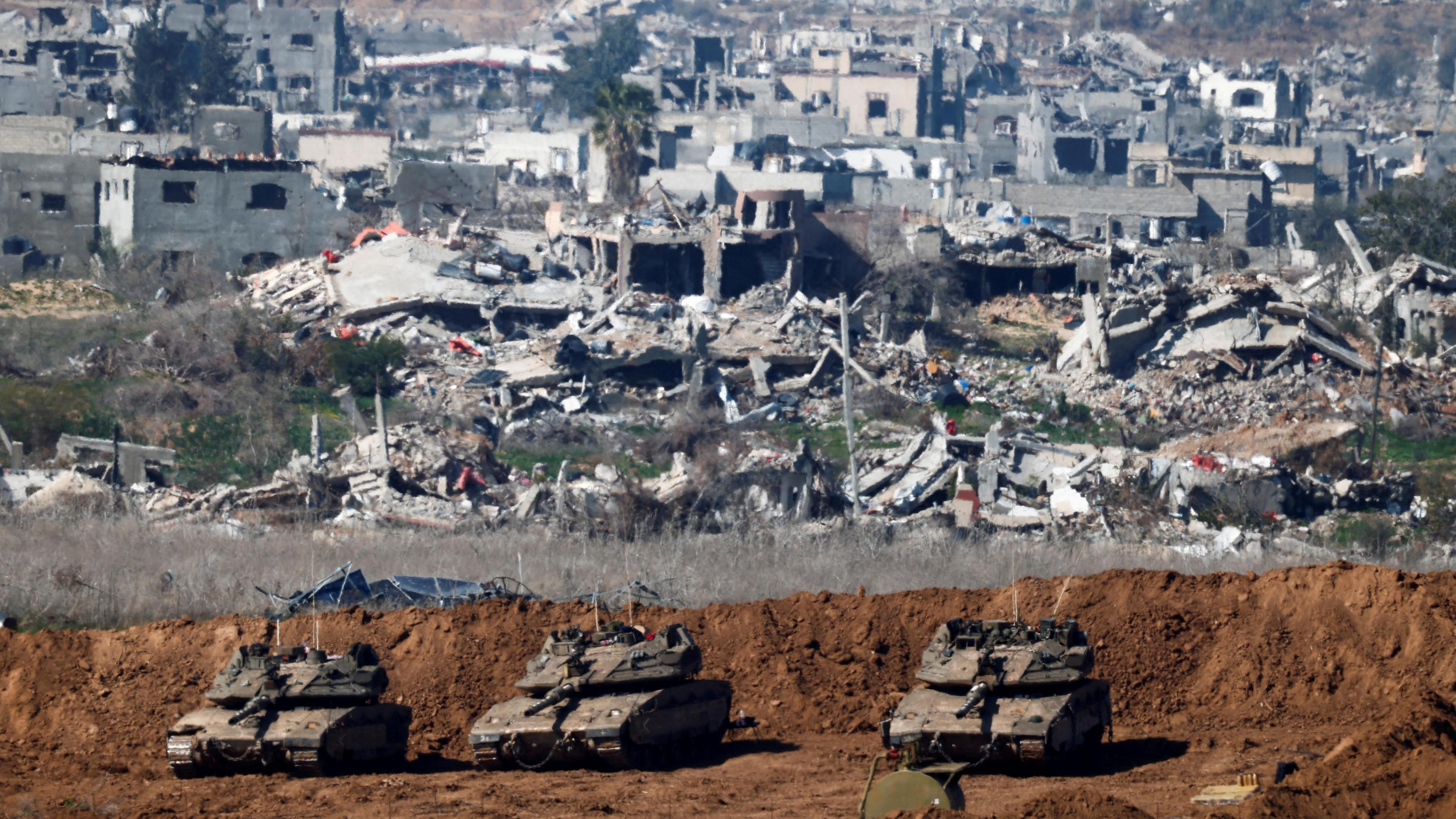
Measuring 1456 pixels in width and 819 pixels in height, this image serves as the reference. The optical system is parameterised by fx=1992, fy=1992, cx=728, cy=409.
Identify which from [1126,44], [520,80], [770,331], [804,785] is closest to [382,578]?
[804,785]

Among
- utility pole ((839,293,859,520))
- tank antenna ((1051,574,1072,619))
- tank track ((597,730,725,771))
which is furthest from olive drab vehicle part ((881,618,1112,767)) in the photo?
utility pole ((839,293,859,520))

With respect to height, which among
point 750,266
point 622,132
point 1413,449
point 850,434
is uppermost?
point 622,132

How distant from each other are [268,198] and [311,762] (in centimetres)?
3704

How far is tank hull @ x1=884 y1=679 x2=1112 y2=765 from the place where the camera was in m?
16.9

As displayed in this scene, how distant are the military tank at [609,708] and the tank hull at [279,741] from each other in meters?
1.12

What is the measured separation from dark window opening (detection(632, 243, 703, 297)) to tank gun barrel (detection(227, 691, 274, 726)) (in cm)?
3260

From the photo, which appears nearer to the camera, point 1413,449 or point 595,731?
point 595,731

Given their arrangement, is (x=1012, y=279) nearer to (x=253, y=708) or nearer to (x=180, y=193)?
(x=180, y=193)

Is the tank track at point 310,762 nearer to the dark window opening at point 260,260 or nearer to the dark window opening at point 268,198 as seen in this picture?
the dark window opening at point 260,260

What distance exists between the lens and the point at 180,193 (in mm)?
52750

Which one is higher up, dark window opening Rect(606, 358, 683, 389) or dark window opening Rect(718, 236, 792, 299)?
dark window opening Rect(718, 236, 792, 299)

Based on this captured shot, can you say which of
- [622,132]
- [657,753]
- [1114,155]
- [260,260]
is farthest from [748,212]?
[657,753]

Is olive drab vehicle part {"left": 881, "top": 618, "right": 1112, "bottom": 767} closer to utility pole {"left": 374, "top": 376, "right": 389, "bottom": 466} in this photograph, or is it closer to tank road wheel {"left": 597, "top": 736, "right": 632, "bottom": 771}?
tank road wheel {"left": 597, "top": 736, "right": 632, "bottom": 771}

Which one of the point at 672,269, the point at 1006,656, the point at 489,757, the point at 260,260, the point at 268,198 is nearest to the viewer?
the point at 1006,656
